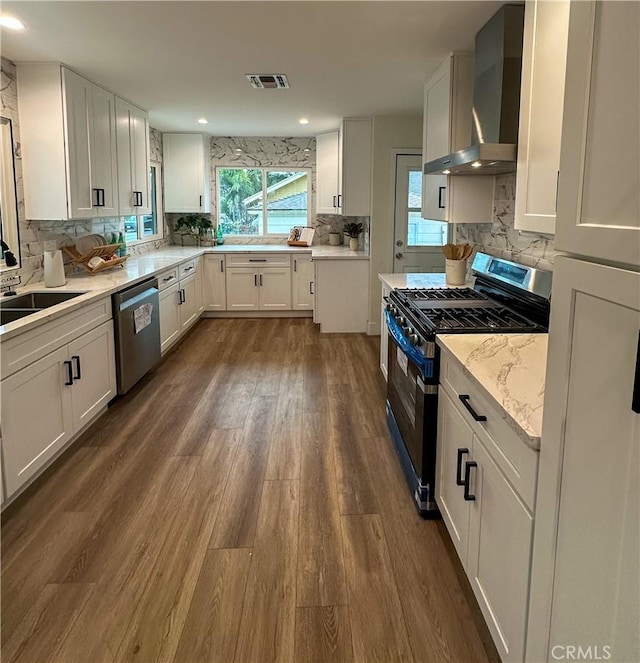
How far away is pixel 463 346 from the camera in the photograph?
223 cm

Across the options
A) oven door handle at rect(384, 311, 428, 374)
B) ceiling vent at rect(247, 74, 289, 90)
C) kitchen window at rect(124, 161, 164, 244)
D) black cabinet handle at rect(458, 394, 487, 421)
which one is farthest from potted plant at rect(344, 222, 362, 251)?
black cabinet handle at rect(458, 394, 487, 421)

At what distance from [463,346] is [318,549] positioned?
3.44ft

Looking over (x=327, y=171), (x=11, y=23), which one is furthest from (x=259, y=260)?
(x=11, y=23)

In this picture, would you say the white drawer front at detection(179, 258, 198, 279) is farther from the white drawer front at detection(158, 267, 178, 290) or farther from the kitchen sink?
the kitchen sink

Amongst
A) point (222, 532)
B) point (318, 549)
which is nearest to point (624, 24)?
point (318, 549)

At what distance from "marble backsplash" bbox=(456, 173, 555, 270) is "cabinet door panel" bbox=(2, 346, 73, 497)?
2.61 metres

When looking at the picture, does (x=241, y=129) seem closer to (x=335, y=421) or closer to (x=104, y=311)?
(x=104, y=311)

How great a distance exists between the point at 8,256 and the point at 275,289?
12.7 ft

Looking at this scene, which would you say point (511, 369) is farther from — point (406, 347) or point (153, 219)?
point (153, 219)

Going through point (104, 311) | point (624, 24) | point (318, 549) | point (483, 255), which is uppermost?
point (624, 24)

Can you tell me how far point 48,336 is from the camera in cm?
→ 293

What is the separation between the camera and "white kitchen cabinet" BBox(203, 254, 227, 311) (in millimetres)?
7094

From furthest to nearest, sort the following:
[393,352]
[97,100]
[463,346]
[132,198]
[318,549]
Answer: [132,198], [97,100], [393,352], [318,549], [463,346]

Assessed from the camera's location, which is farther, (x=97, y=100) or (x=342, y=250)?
(x=342, y=250)
